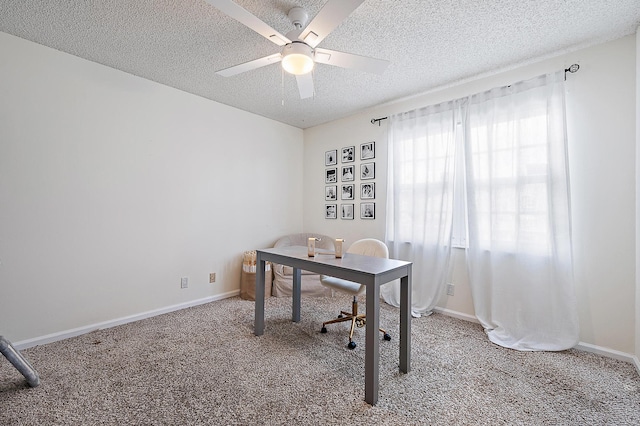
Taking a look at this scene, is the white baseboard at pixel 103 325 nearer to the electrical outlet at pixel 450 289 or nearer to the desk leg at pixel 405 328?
the desk leg at pixel 405 328

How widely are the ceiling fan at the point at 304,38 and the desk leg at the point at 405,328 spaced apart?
1.55 metres

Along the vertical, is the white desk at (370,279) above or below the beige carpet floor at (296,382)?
above

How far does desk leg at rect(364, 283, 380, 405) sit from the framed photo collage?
2.08m

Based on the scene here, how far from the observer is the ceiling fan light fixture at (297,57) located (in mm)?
1700

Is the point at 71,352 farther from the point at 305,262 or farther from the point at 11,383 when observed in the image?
the point at 305,262

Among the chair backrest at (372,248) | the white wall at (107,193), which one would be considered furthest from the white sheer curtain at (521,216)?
the white wall at (107,193)

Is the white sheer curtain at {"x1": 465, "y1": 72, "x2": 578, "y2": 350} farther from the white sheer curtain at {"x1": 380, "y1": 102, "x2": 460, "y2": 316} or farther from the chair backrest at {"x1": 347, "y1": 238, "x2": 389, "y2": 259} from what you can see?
the chair backrest at {"x1": 347, "y1": 238, "x2": 389, "y2": 259}

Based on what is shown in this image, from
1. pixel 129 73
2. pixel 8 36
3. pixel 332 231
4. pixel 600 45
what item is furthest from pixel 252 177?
Result: pixel 600 45

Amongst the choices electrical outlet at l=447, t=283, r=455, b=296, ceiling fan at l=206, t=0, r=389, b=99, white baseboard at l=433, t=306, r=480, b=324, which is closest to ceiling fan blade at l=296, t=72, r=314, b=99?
ceiling fan at l=206, t=0, r=389, b=99

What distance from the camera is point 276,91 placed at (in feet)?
10.2

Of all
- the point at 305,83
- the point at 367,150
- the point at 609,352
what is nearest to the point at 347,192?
the point at 367,150

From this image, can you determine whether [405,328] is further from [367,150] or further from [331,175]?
[331,175]

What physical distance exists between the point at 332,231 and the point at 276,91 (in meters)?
2.08

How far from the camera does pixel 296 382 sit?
1.81 meters
